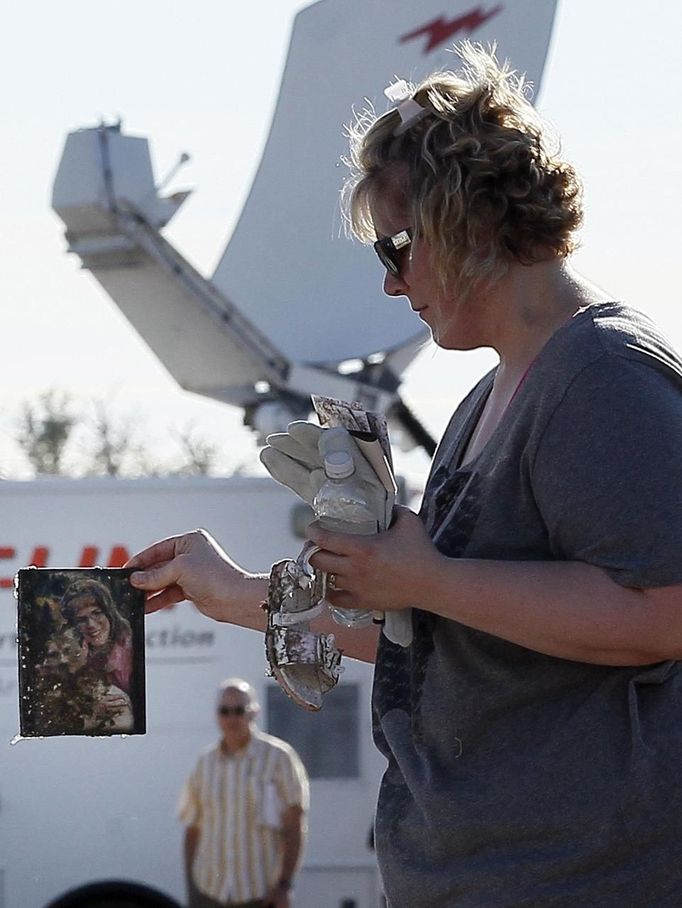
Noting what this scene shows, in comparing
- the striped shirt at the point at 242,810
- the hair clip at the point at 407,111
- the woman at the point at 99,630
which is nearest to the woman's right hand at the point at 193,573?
the woman at the point at 99,630

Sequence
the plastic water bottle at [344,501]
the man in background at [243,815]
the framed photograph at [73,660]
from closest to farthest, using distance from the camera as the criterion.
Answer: the plastic water bottle at [344,501] → the framed photograph at [73,660] → the man in background at [243,815]

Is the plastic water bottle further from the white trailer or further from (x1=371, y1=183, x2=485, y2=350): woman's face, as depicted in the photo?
the white trailer

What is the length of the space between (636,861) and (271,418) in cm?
693

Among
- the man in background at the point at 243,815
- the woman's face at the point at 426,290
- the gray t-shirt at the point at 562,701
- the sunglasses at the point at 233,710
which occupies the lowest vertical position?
the man in background at the point at 243,815

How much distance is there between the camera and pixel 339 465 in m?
1.82

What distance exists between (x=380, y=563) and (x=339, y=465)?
5.0 inches

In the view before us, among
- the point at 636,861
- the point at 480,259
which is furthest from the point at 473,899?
the point at 480,259

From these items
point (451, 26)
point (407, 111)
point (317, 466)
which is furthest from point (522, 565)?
point (451, 26)

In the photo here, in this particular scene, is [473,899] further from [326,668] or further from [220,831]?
[220,831]

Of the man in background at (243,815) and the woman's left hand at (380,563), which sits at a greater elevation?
the woman's left hand at (380,563)

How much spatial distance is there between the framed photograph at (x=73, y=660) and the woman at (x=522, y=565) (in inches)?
13.7

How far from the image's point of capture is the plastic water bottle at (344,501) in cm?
181

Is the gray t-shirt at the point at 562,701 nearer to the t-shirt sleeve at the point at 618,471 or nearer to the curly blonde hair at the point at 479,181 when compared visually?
the t-shirt sleeve at the point at 618,471

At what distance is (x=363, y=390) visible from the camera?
881 centimetres
